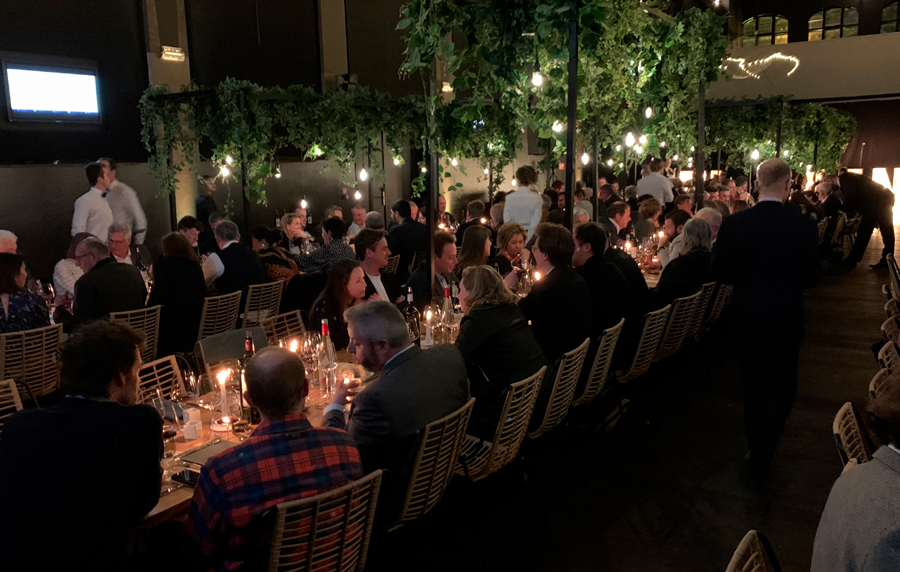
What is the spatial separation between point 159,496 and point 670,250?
6205mm

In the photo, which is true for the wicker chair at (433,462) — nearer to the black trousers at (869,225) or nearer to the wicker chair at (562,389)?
the wicker chair at (562,389)

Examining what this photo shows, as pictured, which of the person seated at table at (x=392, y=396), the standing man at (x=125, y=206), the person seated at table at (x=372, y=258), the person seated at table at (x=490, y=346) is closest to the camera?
the person seated at table at (x=392, y=396)

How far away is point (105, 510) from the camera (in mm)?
2180

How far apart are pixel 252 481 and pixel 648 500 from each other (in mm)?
2710

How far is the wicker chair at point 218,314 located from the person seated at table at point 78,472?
3724mm

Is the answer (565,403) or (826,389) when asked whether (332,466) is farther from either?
(826,389)

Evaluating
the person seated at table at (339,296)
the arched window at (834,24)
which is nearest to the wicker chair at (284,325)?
the person seated at table at (339,296)

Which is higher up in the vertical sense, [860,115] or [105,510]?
[860,115]

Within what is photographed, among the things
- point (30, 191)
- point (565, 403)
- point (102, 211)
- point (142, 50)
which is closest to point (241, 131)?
point (102, 211)

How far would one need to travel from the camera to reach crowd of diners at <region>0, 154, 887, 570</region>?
7.11ft

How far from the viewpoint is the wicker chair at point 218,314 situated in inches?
237

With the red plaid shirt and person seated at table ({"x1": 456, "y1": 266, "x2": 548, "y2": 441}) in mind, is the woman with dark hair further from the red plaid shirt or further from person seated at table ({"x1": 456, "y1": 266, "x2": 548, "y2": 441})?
the red plaid shirt

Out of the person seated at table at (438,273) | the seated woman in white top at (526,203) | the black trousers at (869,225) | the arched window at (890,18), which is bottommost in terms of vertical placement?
the black trousers at (869,225)

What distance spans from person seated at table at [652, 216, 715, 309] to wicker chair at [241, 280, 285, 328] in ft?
10.7
